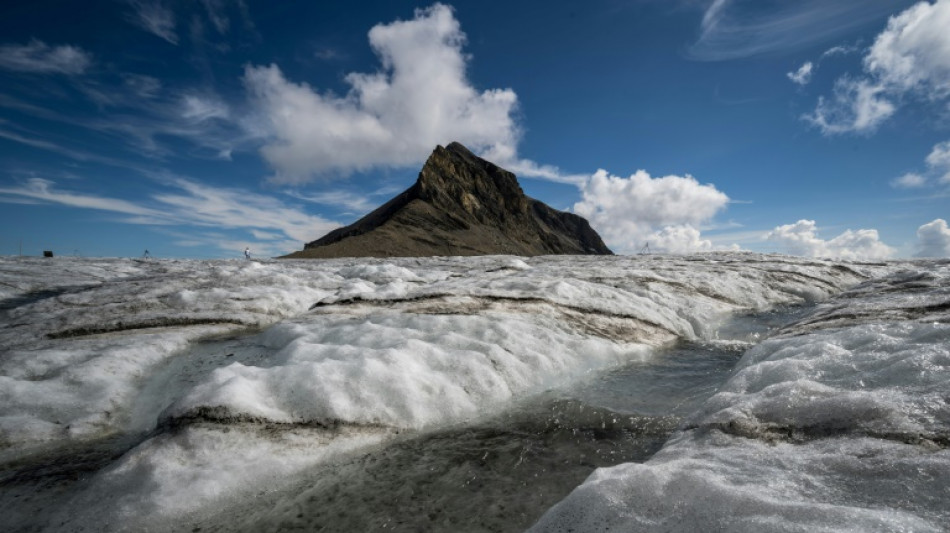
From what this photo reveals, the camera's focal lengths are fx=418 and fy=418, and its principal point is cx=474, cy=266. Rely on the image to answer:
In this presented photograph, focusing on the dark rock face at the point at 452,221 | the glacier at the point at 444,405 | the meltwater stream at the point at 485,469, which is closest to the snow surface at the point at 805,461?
the glacier at the point at 444,405

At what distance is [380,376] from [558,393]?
9.24 feet

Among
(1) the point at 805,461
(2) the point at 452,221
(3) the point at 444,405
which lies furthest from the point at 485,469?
(2) the point at 452,221

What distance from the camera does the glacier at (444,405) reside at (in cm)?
300

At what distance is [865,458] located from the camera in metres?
3.09

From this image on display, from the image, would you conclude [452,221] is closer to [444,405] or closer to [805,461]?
[444,405]

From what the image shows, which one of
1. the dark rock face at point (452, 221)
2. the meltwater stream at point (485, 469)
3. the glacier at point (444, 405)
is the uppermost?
the dark rock face at point (452, 221)

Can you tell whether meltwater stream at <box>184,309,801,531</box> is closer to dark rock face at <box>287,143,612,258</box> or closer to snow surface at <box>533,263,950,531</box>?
snow surface at <box>533,263,950,531</box>

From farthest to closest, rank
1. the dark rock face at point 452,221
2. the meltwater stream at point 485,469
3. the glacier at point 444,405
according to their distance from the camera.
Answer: the dark rock face at point 452,221, the meltwater stream at point 485,469, the glacier at point 444,405

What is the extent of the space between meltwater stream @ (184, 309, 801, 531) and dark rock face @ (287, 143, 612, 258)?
2834 inches

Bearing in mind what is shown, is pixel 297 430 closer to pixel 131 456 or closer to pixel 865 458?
pixel 131 456

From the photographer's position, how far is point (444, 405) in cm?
572

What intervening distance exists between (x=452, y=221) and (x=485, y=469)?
112 m

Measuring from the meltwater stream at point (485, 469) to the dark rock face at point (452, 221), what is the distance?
72.0 meters

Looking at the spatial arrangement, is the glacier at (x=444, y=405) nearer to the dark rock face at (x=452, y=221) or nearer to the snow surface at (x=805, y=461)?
the snow surface at (x=805, y=461)
